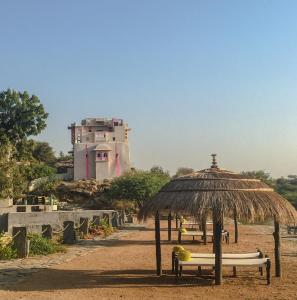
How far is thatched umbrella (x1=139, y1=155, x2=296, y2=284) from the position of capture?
1137 centimetres

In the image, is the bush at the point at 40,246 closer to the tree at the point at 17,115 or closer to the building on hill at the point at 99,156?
the tree at the point at 17,115

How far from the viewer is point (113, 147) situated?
215 feet

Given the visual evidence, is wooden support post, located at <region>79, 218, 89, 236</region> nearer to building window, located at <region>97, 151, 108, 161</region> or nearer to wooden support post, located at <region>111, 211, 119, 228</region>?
wooden support post, located at <region>111, 211, 119, 228</region>

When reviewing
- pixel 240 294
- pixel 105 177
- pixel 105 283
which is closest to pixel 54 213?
pixel 105 283

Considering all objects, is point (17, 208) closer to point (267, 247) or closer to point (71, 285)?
point (267, 247)

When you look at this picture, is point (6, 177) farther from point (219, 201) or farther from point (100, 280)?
point (219, 201)

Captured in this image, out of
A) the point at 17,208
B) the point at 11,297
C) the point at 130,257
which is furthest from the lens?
the point at 17,208

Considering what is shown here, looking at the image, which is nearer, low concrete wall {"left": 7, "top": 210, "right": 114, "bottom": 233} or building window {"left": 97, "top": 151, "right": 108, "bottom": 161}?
low concrete wall {"left": 7, "top": 210, "right": 114, "bottom": 233}

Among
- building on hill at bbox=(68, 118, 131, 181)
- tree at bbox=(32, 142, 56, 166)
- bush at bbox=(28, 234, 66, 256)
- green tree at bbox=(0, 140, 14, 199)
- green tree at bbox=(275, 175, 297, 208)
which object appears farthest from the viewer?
tree at bbox=(32, 142, 56, 166)

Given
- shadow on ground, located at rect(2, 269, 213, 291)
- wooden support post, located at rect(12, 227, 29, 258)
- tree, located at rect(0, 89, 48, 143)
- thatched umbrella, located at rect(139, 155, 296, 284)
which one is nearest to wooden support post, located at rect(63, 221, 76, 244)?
wooden support post, located at rect(12, 227, 29, 258)

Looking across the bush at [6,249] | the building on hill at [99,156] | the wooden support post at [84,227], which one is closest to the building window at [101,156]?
the building on hill at [99,156]

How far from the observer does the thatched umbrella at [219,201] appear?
37.3ft

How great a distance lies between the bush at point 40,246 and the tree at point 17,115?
29.6 m

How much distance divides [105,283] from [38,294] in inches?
72.8
